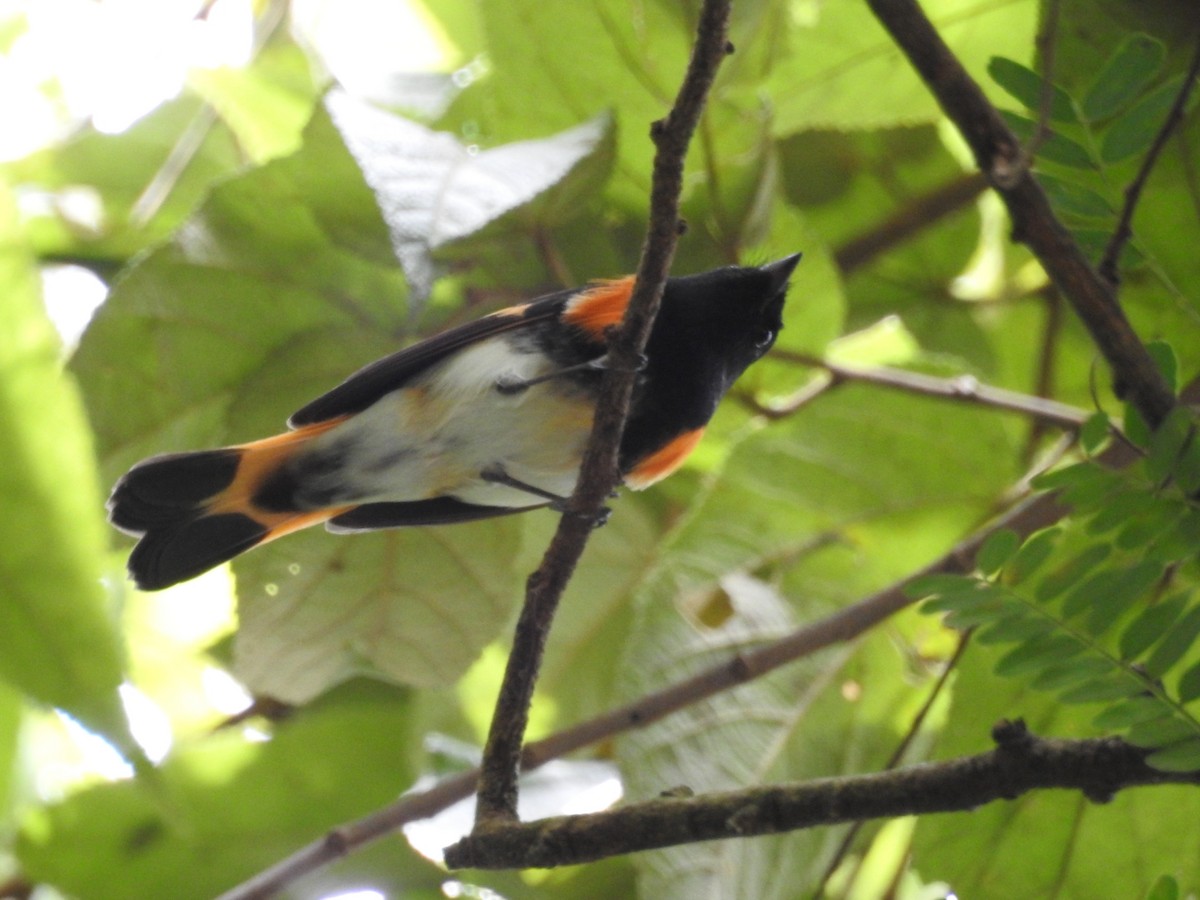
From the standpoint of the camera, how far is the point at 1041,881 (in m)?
1.54

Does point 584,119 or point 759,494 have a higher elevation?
point 584,119

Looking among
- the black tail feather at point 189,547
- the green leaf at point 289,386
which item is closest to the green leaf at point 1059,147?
the green leaf at point 289,386

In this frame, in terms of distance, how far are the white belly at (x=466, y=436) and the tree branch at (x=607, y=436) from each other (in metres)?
0.52

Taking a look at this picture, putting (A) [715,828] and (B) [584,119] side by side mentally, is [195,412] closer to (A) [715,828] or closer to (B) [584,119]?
(B) [584,119]

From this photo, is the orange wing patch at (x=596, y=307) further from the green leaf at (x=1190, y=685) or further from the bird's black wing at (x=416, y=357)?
the green leaf at (x=1190, y=685)

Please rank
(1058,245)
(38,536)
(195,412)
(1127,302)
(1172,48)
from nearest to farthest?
(38,536)
(1058,245)
(1172,48)
(1127,302)
(195,412)

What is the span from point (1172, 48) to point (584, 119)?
84cm

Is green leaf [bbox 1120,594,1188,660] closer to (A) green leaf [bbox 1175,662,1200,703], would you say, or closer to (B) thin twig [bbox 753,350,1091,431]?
(A) green leaf [bbox 1175,662,1200,703]

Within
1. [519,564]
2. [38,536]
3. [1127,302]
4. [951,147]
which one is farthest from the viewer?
[951,147]

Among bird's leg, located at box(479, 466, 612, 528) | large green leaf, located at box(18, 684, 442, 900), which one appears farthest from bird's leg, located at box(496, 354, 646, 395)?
large green leaf, located at box(18, 684, 442, 900)

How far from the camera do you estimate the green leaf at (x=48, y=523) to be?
2.29ft

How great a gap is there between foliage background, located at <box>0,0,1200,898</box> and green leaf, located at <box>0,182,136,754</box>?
0.79m

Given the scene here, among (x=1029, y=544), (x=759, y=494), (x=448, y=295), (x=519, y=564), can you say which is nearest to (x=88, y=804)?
(x=519, y=564)

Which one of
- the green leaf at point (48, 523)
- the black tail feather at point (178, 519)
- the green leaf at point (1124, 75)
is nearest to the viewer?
the green leaf at point (48, 523)
